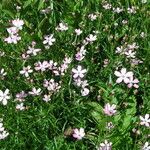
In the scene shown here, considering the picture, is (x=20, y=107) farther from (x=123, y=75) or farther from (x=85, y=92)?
(x=123, y=75)

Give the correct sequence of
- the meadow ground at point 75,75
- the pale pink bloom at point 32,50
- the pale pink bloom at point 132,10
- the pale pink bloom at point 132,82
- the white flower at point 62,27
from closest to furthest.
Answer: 1. the meadow ground at point 75,75
2. the pale pink bloom at point 132,82
3. the pale pink bloom at point 32,50
4. the white flower at point 62,27
5. the pale pink bloom at point 132,10

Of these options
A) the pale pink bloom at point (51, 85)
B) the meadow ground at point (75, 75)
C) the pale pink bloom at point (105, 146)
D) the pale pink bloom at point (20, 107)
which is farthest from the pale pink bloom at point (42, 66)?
the pale pink bloom at point (105, 146)

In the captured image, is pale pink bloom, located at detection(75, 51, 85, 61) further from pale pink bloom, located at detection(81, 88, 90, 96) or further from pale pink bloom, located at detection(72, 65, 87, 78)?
pale pink bloom, located at detection(81, 88, 90, 96)

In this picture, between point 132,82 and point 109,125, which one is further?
point 132,82

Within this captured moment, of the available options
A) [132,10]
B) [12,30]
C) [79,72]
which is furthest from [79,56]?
[132,10]

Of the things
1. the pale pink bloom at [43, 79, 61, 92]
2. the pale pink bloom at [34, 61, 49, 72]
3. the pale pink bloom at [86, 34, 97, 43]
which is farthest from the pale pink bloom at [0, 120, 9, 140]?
the pale pink bloom at [86, 34, 97, 43]

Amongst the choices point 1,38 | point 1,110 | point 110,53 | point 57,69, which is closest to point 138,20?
point 110,53

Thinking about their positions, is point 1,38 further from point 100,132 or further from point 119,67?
point 100,132

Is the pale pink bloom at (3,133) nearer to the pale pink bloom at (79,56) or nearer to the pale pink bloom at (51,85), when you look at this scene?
the pale pink bloom at (51,85)
